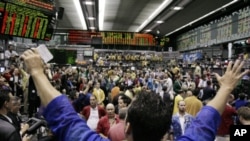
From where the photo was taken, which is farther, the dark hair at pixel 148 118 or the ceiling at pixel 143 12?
the ceiling at pixel 143 12

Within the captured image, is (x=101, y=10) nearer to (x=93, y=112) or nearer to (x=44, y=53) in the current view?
(x=93, y=112)

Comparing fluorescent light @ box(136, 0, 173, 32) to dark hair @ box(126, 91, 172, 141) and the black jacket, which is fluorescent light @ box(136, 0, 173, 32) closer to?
the black jacket

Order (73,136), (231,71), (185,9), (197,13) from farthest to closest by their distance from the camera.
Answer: (197,13) → (185,9) → (231,71) → (73,136)

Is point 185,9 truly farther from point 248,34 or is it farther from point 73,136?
point 73,136

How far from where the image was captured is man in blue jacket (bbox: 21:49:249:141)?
1.43m

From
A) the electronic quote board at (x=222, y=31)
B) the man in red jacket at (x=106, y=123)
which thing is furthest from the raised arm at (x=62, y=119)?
the electronic quote board at (x=222, y=31)

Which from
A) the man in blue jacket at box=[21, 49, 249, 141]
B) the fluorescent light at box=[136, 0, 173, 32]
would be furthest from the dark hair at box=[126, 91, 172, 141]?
the fluorescent light at box=[136, 0, 173, 32]

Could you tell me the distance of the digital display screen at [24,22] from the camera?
345 inches

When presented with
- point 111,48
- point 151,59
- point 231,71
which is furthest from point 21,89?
point 111,48

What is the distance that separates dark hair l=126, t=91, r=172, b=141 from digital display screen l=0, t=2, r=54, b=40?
7786 mm

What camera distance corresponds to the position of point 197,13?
22.2 metres

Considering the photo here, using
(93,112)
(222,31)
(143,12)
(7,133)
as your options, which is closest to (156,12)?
(143,12)

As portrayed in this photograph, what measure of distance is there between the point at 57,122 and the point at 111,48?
34.3 m

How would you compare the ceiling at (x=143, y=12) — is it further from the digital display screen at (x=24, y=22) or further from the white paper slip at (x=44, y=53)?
the white paper slip at (x=44, y=53)
